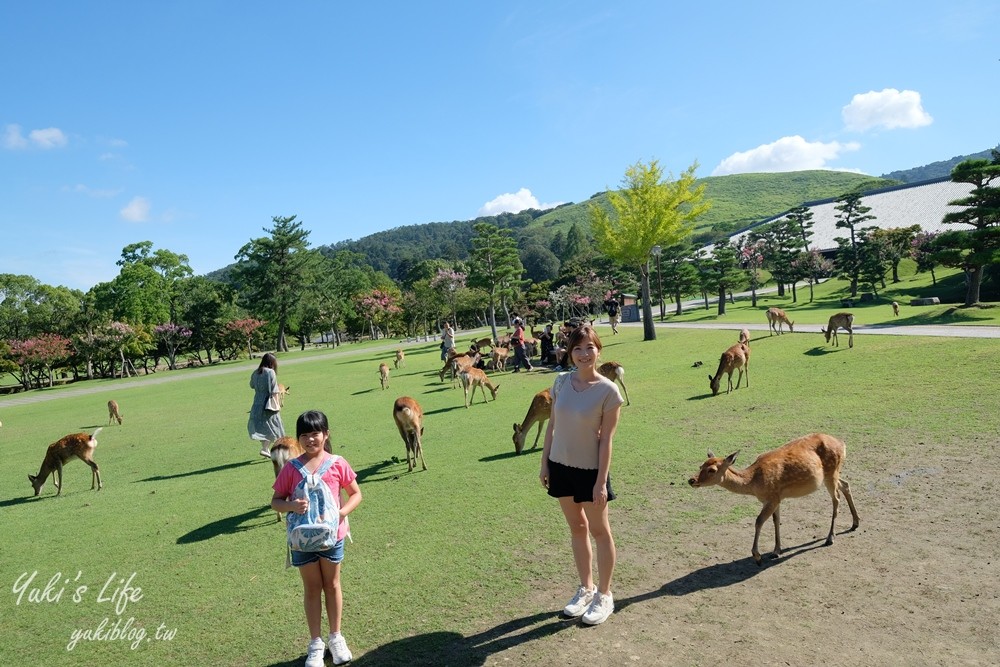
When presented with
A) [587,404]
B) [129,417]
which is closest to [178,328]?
[129,417]

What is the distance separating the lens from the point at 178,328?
46719mm

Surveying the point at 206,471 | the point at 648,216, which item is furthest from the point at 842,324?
the point at 206,471

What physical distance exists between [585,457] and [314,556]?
6.41ft

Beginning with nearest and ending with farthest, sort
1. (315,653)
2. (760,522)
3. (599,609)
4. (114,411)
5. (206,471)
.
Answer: (315,653) < (599,609) < (760,522) < (206,471) < (114,411)

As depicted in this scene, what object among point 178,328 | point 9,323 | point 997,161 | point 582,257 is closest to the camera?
point 997,161

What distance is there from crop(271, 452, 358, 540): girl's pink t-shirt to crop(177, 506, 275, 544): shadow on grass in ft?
Result: 11.4

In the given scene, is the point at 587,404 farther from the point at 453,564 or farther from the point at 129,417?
the point at 129,417

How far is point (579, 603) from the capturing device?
14.0ft

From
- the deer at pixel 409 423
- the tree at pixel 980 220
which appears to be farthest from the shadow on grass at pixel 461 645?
the tree at pixel 980 220

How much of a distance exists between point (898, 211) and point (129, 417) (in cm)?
7157

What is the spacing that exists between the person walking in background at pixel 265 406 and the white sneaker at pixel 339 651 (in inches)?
212

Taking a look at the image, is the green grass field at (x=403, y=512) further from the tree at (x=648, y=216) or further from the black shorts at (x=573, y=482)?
the tree at (x=648, y=216)

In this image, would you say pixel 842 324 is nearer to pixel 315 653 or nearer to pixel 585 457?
pixel 585 457

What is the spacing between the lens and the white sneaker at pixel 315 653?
3.84 meters
